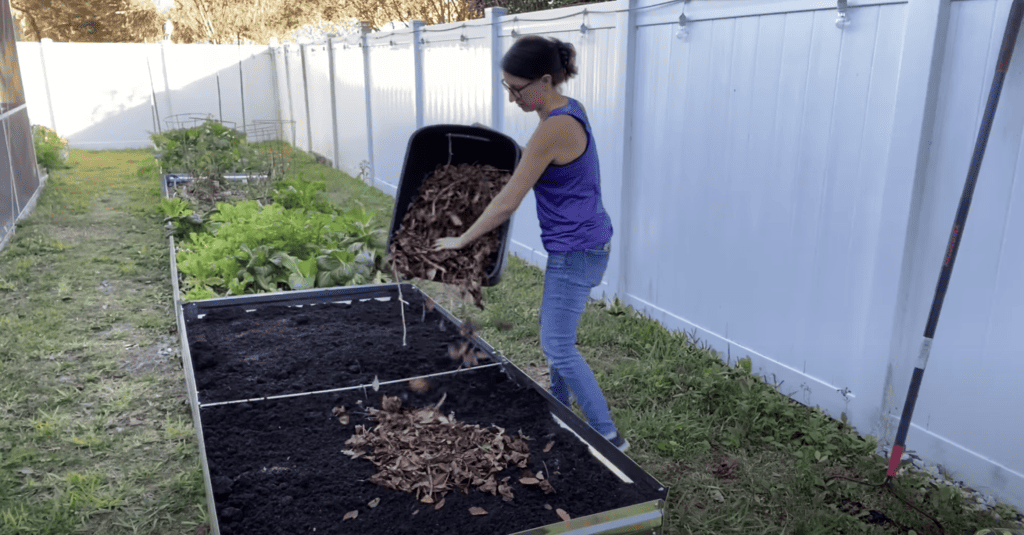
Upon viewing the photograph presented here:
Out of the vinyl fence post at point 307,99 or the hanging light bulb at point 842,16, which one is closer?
the hanging light bulb at point 842,16

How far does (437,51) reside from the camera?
8.06m

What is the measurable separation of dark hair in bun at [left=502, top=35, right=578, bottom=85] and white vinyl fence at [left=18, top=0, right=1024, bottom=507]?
4.74 ft

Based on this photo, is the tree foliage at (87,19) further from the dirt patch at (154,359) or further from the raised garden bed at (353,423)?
the raised garden bed at (353,423)

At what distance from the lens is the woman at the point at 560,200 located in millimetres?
2582

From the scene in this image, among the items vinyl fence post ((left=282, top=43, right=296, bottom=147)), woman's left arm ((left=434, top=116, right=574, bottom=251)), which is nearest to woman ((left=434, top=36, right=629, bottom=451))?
woman's left arm ((left=434, top=116, right=574, bottom=251))

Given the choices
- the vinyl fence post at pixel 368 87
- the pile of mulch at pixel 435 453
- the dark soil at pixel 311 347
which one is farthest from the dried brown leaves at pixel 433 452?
the vinyl fence post at pixel 368 87

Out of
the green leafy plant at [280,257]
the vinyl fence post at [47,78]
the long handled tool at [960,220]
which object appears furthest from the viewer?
the vinyl fence post at [47,78]

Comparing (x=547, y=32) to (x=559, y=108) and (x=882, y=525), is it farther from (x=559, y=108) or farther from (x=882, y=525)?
(x=882, y=525)

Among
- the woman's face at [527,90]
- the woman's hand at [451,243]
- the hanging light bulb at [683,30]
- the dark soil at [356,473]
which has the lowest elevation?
the dark soil at [356,473]

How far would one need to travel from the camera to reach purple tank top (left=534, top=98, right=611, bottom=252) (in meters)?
2.68

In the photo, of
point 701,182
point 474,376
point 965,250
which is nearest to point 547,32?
point 701,182

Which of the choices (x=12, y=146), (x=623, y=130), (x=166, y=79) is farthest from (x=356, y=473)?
(x=166, y=79)

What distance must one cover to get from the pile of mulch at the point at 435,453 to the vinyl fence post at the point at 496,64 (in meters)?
4.10

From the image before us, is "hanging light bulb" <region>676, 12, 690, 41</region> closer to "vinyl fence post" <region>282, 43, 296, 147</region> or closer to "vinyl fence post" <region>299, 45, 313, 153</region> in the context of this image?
"vinyl fence post" <region>299, 45, 313, 153</region>
